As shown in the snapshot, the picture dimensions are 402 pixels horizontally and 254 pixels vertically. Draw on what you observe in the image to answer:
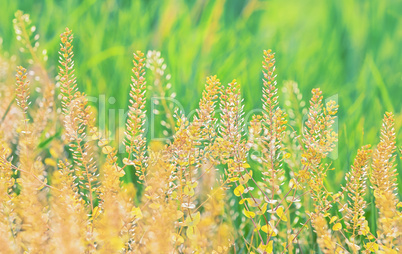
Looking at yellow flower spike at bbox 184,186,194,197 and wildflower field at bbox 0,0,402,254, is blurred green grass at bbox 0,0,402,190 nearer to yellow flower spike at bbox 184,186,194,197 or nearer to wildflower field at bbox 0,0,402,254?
wildflower field at bbox 0,0,402,254

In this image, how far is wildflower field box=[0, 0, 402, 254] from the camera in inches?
43.8

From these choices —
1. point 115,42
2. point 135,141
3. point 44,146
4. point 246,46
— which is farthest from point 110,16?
point 135,141

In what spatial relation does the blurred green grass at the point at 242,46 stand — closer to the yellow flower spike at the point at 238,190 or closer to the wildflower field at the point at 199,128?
the wildflower field at the point at 199,128

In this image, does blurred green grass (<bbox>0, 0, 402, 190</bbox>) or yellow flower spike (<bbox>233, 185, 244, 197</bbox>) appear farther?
blurred green grass (<bbox>0, 0, 402, 190</bbox>)

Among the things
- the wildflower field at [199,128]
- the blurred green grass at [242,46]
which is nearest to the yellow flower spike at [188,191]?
the wildflower field at [199,128]

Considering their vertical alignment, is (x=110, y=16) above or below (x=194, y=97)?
above

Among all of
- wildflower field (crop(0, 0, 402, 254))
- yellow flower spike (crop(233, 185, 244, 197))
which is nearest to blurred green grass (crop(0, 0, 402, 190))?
wildflower field (crop(0, 0, 402, 254))

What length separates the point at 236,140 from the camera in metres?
1.13

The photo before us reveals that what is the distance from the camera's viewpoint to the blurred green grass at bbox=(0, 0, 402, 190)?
204 centimetres

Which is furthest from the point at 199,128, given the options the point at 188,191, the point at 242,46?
the point at 242,46

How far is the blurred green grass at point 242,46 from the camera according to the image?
204 centimetres

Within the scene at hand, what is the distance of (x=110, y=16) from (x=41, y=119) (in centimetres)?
132

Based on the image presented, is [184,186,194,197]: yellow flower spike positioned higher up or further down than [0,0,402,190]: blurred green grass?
further down

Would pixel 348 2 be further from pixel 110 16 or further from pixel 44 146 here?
pixel 44 146
